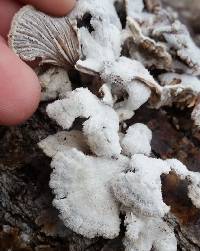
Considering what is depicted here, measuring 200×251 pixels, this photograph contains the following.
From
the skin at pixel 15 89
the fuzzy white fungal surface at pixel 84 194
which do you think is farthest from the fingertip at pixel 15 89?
the fuzzy white fungal surface at pixel 84 194

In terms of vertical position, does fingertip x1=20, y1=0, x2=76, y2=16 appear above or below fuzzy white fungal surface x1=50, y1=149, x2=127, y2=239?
above

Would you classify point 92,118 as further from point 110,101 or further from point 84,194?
point 84,194

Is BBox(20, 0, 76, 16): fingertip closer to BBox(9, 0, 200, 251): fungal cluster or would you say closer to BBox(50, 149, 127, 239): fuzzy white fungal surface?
BBox(9, 0, 200, 251): fungal cluster

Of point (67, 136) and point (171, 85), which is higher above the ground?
point (171, 85)

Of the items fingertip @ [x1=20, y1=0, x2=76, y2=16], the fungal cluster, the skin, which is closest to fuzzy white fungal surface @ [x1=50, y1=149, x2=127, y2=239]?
the fungal cluster

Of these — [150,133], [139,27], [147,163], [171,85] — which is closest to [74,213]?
[147,163]

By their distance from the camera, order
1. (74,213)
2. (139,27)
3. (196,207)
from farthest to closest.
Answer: (139,27) < (196,207) < (74,213)

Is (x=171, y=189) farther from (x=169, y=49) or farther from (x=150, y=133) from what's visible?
(x=169, y=49)
